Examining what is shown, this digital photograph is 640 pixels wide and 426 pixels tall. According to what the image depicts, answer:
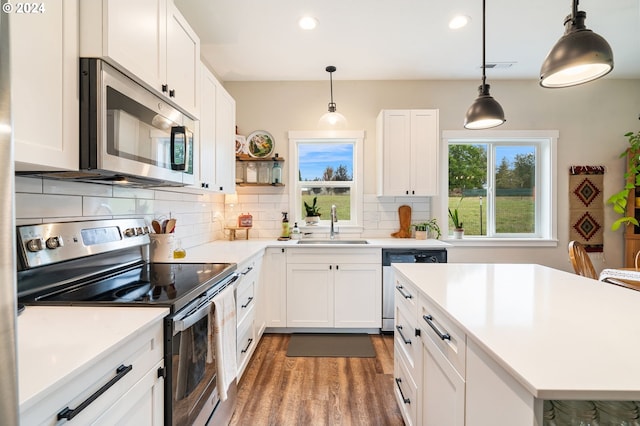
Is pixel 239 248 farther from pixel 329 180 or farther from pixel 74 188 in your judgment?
pixel 329 180

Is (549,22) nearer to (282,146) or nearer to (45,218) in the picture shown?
(282,146)

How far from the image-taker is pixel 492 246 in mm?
3598

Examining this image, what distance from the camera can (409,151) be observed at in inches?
129

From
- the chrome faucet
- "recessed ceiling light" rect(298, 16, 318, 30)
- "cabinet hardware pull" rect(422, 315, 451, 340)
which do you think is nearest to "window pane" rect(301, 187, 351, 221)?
the chrome faucet

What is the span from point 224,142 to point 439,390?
8.03ft

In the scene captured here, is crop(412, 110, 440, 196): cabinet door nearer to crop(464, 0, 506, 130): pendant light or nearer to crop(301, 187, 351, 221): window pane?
crop(301, 187, 351, 221): window pane

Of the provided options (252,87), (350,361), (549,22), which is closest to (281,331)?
(350,361)

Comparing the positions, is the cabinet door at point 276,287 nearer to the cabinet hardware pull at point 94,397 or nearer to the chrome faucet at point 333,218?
the chrome faucet at point 333,218

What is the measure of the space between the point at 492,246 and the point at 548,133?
57.6 inches

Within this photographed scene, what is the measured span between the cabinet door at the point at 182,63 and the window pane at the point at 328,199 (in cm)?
191

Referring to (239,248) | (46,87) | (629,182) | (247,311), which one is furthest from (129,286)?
(629,182)

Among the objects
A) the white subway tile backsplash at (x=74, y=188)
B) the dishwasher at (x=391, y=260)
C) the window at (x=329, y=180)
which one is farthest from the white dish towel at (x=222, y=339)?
the window at (x=329, y=180)

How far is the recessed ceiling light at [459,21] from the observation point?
241 cm

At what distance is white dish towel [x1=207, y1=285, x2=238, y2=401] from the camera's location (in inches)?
57.2
